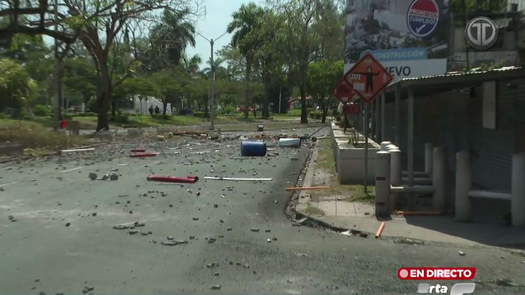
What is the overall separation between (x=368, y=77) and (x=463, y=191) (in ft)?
14.1

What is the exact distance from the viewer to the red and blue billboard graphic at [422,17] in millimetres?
26672

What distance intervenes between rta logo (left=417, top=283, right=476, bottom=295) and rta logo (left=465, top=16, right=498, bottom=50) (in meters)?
16.6

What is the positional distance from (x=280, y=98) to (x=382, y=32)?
277 ft

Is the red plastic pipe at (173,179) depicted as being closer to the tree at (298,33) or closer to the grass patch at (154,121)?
the grass patch at (154,121)

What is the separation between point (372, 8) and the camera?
28531 mm

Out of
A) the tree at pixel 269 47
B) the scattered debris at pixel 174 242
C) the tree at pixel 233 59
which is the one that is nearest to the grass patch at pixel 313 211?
the scattered debris at pixel 174 242

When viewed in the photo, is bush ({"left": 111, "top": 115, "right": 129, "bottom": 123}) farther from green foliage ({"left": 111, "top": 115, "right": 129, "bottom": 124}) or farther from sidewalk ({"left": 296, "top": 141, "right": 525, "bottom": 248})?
sidewalk ({"left": 296, "top": 141, "right": 525, "bottom": 248})

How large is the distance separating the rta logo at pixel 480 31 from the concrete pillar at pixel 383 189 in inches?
484

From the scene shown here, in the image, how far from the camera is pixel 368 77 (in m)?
13.8

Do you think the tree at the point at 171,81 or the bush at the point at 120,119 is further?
the tree at the point at 171,81

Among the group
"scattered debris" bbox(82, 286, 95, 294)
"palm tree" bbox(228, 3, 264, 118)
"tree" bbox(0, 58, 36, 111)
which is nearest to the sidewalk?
"scattered debris" bbox(82, 286, 95, 294)

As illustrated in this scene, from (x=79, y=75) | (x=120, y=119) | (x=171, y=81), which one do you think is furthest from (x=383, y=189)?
(x=171, y=81)

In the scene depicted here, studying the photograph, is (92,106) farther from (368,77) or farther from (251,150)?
(368,77)

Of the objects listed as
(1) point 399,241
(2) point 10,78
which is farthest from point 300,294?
(2) point 10,78
